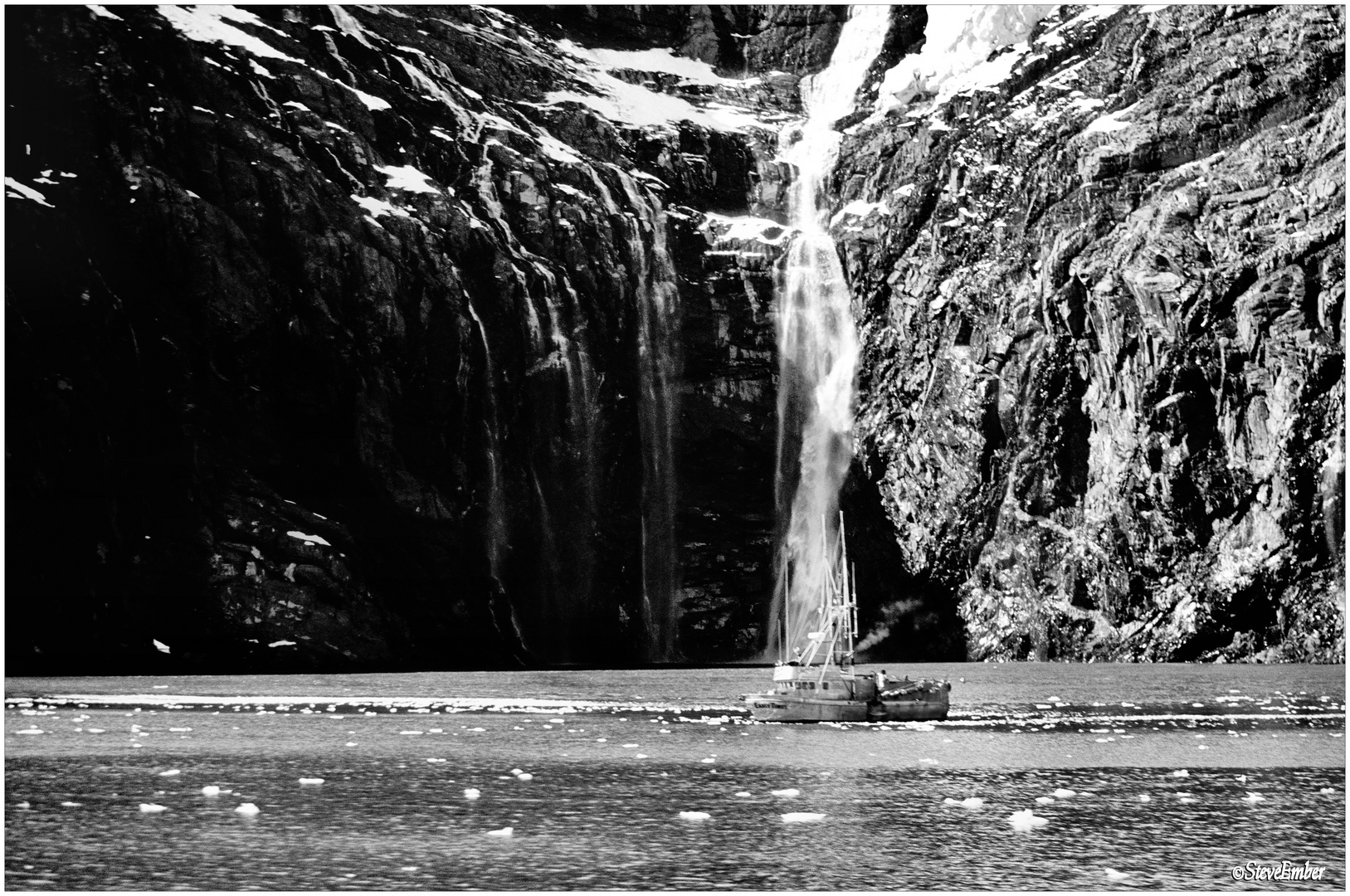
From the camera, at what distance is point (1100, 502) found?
128 meters

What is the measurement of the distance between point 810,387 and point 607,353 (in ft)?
60.0

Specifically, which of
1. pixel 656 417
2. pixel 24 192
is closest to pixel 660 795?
pixel 656 417

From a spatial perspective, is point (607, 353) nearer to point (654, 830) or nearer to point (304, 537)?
point (304, 537)

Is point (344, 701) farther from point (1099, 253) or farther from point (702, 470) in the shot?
point (1099, 253)

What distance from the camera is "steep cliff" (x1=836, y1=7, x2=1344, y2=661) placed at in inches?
4783

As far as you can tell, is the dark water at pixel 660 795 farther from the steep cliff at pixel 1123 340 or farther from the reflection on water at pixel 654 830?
the steep cliff at pixel 1123 340

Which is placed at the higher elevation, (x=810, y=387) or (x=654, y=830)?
(x=810, y=387)

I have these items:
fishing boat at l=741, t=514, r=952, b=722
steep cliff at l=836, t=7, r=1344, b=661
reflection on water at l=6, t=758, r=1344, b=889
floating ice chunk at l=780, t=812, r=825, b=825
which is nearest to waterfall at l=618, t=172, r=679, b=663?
steep cliff at l=836, t=7, r=1344, b=661

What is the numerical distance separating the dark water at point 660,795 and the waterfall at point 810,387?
2050 inches

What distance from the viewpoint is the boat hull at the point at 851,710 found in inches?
3034

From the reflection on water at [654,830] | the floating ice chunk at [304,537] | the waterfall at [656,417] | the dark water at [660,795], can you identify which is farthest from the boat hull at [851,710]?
the waterfall at [656,417]

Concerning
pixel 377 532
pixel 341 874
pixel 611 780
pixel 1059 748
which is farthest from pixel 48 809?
pixel 377 532

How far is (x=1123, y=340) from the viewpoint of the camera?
12750 centimetres

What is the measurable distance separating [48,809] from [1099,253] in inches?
3953
